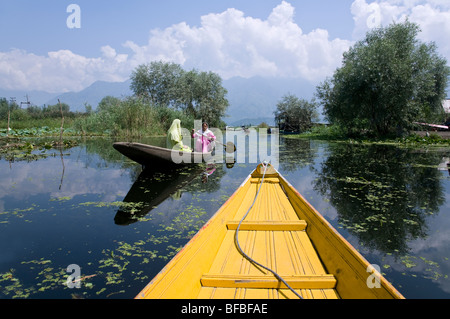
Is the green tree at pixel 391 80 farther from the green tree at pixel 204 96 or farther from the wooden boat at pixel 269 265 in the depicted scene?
the wooden boat at pixel 269 265

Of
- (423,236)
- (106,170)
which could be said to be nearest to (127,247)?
(423,236)

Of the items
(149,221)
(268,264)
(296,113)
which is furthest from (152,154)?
(296,113)

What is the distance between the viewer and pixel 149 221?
444cm

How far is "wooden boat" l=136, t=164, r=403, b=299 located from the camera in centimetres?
197

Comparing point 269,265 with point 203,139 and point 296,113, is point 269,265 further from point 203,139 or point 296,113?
point 296,113

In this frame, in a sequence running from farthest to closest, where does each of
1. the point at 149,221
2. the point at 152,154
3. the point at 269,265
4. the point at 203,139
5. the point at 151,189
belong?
the point at 203,139, the point at 152,154, the point at 151,189, the point at 149,221, the point at 269,265

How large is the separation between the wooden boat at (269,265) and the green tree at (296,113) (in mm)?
45535

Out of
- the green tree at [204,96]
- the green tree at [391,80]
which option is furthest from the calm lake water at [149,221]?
the green tree at [204,96]

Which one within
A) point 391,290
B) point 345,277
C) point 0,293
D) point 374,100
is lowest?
point 0,293

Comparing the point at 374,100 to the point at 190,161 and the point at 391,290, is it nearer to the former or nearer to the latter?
the point at 190,161

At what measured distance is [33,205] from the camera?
5336 mm

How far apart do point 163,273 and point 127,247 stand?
1.81m

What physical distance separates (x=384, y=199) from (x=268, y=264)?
4178mm

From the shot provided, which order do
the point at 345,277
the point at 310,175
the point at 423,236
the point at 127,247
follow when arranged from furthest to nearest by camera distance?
1. the point at 310,175
2. the point at 423,236
3. the point at 127,247
4. the point at 345,277
